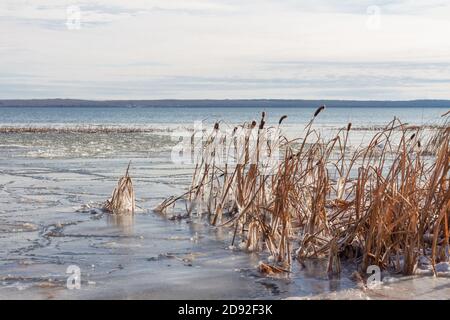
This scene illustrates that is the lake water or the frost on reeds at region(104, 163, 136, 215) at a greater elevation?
the frost on reeds at region(104, 163, 136, 215)

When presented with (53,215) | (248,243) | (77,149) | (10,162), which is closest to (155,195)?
(53,215)

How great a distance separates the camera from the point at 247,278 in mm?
7168

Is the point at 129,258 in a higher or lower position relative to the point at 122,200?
lower

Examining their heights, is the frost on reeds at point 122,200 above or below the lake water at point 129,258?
above

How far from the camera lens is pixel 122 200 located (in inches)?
436

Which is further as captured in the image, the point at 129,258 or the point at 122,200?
the point at 122,200

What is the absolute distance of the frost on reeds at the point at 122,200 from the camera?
11039 millimetres

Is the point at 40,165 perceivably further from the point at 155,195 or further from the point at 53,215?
the point at 53,215

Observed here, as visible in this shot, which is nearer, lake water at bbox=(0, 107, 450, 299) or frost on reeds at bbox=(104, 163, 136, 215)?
lake water at bbox=(0, 107, 450, 299)

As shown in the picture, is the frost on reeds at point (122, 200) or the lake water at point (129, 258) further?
the frost on reeds at point (122, 200)

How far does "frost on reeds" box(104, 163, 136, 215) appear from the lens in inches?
435
